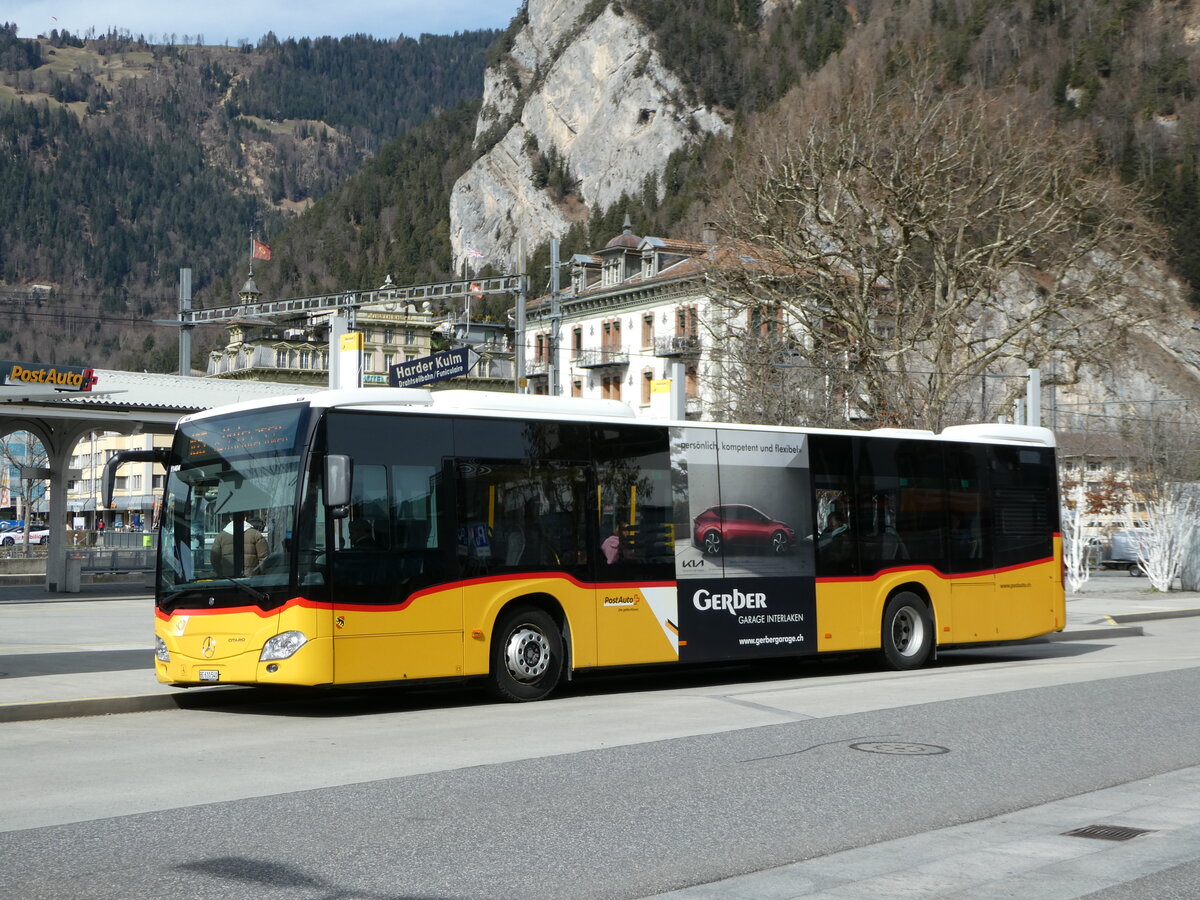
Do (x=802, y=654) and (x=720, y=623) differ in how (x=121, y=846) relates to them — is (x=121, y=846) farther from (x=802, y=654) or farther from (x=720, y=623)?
(x=802, y=654)

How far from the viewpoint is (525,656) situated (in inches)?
554

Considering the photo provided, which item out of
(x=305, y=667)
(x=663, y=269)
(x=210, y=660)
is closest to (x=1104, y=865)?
(x=305, y=667)

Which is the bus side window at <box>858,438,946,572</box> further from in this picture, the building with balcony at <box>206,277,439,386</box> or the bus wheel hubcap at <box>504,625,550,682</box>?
the building with balcony at <box>206,277,439,386</box>

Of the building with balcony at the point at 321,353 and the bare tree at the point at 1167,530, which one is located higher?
the building with balcony at the point at 321,353

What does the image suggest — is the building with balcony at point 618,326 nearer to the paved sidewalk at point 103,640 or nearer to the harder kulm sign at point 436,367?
the paved sidewalk at point 103,640

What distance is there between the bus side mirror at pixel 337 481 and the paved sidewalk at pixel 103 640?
2.92 m

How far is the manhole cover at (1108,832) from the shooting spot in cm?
750

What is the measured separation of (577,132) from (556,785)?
493 feet

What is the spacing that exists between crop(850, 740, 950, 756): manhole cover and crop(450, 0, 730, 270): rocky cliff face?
13523 centimetres

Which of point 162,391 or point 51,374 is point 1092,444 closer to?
point 162,391

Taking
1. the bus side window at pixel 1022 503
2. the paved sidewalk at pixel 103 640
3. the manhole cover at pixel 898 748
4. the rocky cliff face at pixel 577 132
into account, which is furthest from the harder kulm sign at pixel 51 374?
the rocky cliff face at pixel 577 132

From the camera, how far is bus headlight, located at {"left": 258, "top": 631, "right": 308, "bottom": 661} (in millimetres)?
12438

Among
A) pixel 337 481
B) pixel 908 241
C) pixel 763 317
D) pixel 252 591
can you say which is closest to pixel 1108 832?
pixel 337 481

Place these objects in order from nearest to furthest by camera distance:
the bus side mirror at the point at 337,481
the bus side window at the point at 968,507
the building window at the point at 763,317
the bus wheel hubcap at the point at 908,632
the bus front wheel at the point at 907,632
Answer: the bus side mirror at the point at 337,481 → the bus front wheel at the point at 907,632 → the bus wheel hubcap at the point at 908,632 → the bus side window at the point at 968,507 → the building window at the point at 763,317
